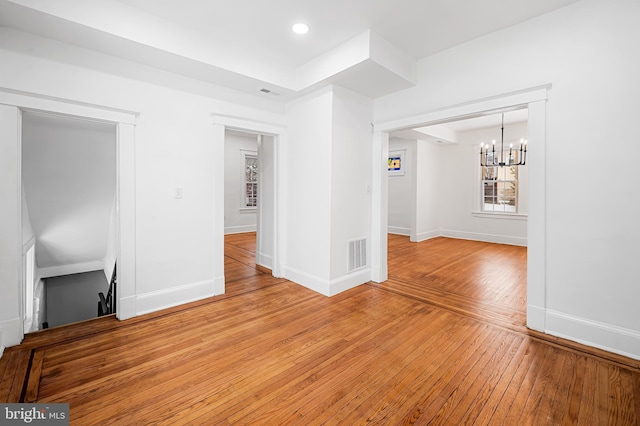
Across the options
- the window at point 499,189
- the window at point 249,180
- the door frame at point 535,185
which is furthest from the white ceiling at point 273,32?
the window at point 249,180

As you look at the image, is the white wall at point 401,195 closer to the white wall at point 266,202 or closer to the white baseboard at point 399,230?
the white baseboard at point 399,230

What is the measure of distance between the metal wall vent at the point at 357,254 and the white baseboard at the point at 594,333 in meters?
2.06

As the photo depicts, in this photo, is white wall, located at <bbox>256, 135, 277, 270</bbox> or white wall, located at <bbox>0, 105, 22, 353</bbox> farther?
white wall, located at <bbox>256, 135, 277, 270</bbox>

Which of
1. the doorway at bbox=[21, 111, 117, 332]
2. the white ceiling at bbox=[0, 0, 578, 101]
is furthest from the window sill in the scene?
the doorway at bbox=[21, 111, 117, 332]

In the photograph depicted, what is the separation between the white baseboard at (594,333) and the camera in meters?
2.19

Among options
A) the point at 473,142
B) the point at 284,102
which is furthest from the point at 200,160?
the point at 473,142

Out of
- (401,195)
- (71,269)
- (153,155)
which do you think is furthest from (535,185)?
(71,269)

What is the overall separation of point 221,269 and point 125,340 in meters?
1.25

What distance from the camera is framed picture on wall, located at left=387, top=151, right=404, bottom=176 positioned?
26.6ft

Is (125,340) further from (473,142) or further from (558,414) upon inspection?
(473,142)

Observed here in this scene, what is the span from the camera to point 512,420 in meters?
1.60

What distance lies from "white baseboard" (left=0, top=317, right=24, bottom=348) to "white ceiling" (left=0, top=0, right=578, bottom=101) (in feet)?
A: 7.88

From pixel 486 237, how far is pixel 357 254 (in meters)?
5.08

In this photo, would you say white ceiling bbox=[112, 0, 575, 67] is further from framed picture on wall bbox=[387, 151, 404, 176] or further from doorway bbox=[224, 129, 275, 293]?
framed picture on wall bbox=[387, 151, 404, 176]
